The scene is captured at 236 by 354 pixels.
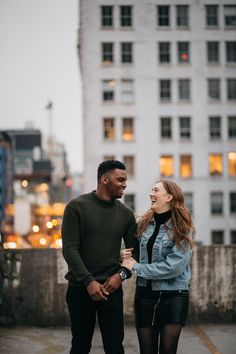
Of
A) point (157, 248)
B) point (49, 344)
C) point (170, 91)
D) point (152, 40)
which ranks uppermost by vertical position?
point (152, 40)

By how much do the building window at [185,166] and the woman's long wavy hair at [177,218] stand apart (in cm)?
4658

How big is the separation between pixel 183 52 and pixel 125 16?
617cm

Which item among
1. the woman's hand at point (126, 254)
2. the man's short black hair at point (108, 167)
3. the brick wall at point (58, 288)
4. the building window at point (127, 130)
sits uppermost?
the building window at point (127, 130)

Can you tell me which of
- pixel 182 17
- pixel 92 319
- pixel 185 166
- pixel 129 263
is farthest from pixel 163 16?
pixel 92 319

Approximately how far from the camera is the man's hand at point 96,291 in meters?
4.41

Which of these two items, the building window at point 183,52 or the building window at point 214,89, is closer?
the building window at point 183,52

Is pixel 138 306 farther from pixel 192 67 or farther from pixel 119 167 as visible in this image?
pixel 192 67

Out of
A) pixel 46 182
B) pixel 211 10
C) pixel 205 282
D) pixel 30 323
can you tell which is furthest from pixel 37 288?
pixel 46 182

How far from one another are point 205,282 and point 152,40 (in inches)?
1779

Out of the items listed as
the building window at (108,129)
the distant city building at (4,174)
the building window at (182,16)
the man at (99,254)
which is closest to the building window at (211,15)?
the building window at (182,16)

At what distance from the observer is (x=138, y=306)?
463 cm

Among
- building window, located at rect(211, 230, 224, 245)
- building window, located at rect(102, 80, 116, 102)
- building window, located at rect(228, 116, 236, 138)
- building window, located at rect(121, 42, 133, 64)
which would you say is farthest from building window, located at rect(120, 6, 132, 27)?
building window, located at rect(211, 230, 224, 245)

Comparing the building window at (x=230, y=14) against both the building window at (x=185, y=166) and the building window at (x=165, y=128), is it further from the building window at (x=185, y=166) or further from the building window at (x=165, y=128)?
the building window at (x=185, y=166)

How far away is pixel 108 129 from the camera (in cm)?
4994
